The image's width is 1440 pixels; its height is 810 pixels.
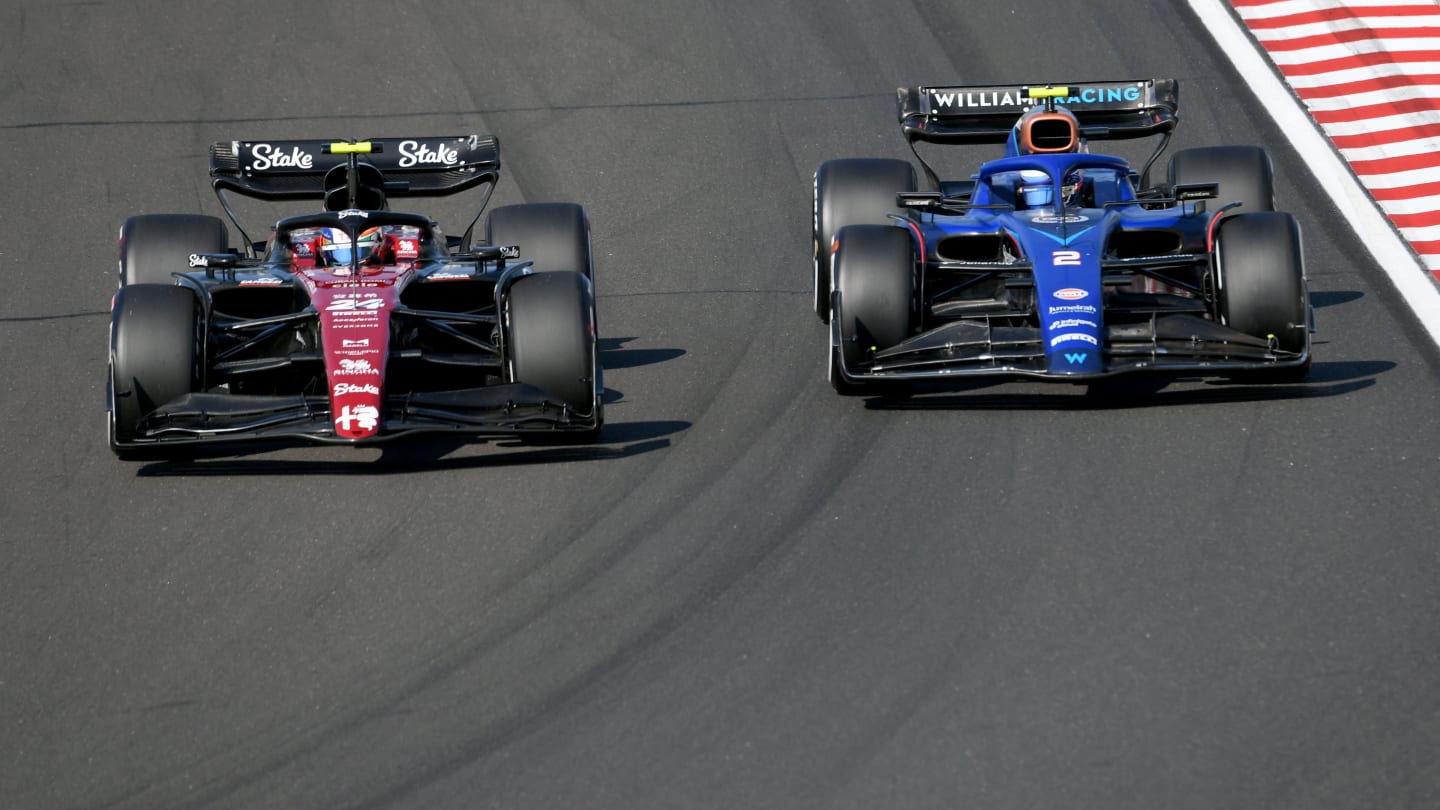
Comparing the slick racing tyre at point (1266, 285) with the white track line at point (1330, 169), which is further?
the white track line at point (1330, 169)

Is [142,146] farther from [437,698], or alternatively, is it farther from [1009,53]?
[437,698]

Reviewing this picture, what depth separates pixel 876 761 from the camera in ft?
26.7

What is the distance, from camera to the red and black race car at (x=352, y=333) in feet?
37.6

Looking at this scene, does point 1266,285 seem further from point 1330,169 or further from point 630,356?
point 1330,169

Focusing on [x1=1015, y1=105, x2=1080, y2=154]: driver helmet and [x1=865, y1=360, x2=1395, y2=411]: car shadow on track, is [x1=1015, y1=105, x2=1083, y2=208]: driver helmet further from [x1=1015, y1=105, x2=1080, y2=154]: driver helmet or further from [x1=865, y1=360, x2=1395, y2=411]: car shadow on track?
[x1=865, y1=360, x2=1395, y2=411]: car shadow on track

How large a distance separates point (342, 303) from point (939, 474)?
11.6 feet

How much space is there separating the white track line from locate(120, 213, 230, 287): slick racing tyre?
807 cm

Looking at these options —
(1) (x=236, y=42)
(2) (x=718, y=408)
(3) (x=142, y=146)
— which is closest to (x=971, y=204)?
(2) (x=718, y=408)

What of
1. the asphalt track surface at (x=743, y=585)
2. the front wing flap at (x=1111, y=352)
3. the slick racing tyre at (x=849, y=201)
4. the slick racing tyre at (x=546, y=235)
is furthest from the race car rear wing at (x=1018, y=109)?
the front wing flap at (x=1111, y=352)

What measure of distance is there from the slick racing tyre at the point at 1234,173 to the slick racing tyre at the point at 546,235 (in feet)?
13.4

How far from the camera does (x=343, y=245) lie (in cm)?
1336

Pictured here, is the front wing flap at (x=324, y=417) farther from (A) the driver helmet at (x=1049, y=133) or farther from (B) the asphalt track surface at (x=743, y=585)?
(A) the driver helmet at (x=1049, y=133)

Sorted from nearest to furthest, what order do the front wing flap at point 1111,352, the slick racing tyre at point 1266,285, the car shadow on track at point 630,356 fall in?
the front wing flap at point 1111,352 < the slick racing tyre at point 1266,285 < the car shadow on track at point 630,356

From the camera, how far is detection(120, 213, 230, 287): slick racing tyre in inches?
548
